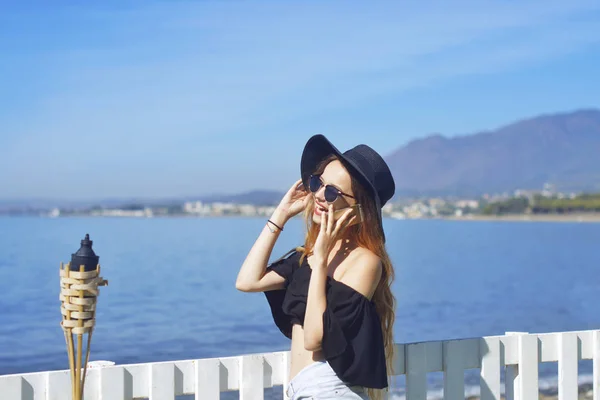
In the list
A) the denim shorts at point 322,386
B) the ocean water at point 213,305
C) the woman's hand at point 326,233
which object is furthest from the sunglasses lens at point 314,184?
the ocean water at point 213,305

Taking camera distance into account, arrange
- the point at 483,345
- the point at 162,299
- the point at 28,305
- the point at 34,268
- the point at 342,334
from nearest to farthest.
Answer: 1. the point at 342,334
2. the point at 483,345
3. the point at 28,305
4. the point at 162,299
5. the point at 34,268

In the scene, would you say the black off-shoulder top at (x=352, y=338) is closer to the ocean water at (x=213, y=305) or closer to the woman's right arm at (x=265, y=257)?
the woman's right arm at (x=265, y=257)

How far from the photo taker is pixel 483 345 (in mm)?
3629

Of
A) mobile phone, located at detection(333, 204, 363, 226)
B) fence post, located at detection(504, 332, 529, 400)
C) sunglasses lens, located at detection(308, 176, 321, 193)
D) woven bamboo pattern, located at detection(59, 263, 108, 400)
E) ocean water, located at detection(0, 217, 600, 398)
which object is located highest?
sunglasses lens, located at detection(308, 176, 321, 193)

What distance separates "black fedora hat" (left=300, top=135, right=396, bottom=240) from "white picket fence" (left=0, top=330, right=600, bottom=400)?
76cm

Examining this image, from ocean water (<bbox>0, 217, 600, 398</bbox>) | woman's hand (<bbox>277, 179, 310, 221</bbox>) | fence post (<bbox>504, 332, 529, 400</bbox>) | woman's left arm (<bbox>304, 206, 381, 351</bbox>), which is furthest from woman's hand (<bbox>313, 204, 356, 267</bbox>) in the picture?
ocean water (<bbox>0, 217, 600, 398</bbox>)

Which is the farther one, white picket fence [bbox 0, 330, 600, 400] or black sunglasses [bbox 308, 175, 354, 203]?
white picket fence [bbox 0, 330, 600, 400]

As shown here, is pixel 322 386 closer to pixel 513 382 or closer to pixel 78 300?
pixel 78 300

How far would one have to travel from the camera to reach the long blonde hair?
9.72 ft

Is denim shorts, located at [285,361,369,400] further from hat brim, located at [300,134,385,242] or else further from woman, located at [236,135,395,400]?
hat brim, located at [300,134,385,242]

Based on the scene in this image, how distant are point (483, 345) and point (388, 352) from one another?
2.08ft

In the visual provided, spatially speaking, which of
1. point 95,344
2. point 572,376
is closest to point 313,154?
point 572,376

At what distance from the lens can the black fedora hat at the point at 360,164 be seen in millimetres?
2936

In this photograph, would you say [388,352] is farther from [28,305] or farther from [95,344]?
[28,305]
